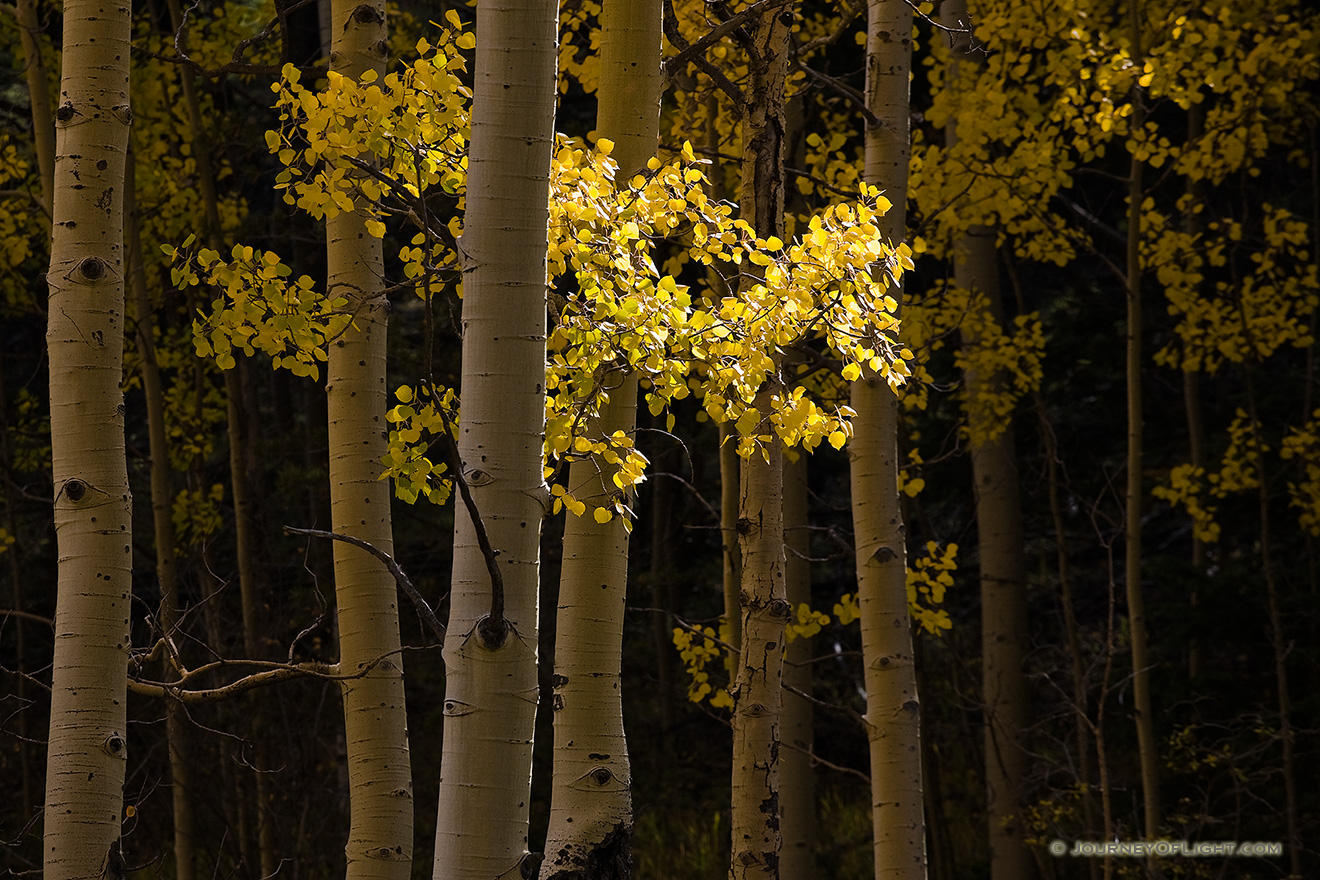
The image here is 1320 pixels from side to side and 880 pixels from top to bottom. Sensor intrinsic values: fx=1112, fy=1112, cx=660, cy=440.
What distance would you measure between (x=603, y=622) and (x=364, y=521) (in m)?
0.83

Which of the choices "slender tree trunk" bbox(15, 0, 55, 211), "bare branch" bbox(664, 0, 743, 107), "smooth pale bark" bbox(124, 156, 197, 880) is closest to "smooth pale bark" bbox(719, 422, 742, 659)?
"bare branch" bbox(664, 0, 743, 107)

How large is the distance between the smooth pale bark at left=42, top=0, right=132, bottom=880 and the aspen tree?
528 centimetres

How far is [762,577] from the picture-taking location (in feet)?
10.7

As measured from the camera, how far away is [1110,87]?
542cm

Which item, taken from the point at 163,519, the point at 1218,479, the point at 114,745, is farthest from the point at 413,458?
the point at 1218,479

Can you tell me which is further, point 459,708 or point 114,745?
point 114,745

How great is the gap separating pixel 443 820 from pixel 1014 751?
240 inches

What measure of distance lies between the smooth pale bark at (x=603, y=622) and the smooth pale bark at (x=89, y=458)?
3.62 ft

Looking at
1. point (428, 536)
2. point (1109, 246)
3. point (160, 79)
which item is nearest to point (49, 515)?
point (428, 536)

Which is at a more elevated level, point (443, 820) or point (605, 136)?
point (605, 136)

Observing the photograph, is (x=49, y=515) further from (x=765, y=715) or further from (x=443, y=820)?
(x=443, y=820)

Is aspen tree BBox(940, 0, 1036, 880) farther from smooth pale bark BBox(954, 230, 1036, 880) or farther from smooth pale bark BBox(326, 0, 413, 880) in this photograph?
smooth pale bark BBox(326, 0, 413, 880)

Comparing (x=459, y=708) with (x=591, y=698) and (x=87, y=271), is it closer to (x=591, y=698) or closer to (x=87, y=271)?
(x=591, y=698)

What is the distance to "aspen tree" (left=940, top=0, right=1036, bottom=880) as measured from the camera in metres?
7.03
